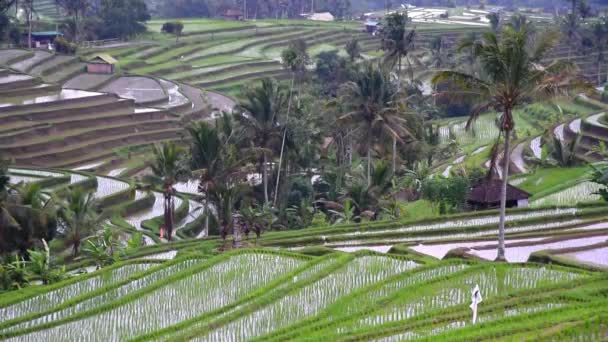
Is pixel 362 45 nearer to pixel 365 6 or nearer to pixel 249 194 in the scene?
pixel 249 194

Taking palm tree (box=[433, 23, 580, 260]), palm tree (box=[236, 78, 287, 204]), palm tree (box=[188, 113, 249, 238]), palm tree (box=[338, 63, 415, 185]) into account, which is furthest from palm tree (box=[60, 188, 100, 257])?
palm tree (box=[433, 23, 580, 260])

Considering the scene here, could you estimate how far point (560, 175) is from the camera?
28250 mm

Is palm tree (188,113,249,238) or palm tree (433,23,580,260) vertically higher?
palm tree (433,23,580,260)

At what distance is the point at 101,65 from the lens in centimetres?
5044

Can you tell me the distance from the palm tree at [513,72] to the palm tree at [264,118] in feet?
44.0

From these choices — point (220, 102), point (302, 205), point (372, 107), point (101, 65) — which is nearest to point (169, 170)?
point (302, 205)

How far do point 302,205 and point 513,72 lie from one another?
1336cm

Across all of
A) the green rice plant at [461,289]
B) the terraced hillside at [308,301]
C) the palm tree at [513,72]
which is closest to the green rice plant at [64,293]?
the terraced hillside at [308,301]

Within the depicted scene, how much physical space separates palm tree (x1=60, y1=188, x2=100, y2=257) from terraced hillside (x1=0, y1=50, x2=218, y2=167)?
989 centimetres

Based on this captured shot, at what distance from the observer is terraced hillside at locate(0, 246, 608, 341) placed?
1239 centimetres

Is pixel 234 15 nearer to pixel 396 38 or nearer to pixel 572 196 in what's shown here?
pixel 396 38

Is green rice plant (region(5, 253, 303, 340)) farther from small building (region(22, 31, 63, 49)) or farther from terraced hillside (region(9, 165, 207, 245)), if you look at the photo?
small building (region(22, 31, 63, 49))

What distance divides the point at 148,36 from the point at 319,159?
116ft

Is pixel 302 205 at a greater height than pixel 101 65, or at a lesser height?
lesser
